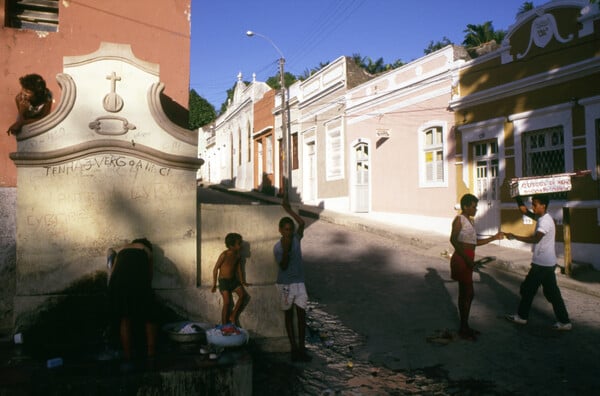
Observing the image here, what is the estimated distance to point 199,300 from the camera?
19.2ft

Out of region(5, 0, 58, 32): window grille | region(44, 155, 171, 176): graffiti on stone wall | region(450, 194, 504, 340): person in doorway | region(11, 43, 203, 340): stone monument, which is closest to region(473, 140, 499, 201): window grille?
region(450, 194, 504, 340): person in doorway

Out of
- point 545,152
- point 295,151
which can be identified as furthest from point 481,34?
point 545,152

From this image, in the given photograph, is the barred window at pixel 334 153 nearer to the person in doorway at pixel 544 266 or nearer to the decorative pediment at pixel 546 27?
the decorative pediment at pixel 546 27

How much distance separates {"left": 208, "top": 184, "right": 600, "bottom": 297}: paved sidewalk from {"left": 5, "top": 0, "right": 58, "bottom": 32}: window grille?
9224 millimetres

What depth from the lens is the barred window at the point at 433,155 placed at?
47.6 feet

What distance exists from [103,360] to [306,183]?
17970 millimetres

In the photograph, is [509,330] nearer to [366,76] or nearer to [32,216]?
[32,216]

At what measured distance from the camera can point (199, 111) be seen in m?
44.8

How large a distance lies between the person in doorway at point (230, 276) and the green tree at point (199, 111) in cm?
3933

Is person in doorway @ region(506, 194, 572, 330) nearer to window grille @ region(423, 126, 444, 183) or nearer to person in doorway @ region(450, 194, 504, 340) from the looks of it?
person in doorway @ region(450, 194, 504, 340)

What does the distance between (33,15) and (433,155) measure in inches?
442

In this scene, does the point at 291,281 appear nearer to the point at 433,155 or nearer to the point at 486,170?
the point at 486,170

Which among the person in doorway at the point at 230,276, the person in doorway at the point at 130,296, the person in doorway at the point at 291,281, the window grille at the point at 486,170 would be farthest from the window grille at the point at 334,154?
the person in doorway at the point at 130,296

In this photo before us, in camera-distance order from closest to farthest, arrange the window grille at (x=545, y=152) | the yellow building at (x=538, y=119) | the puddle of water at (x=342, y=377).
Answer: the puddle of water at (x=342, y=377), the yellow building at (x=538, y=119), the window grille at (x=545, y=152)
